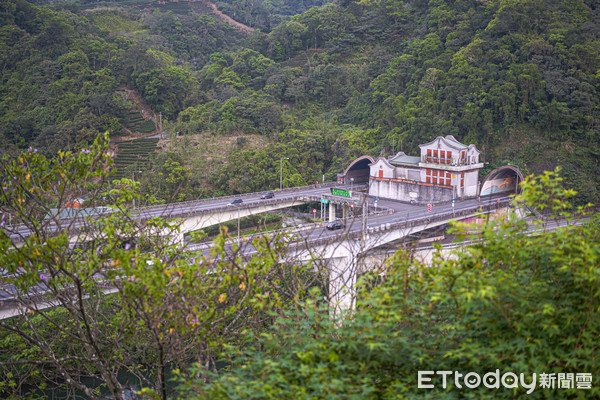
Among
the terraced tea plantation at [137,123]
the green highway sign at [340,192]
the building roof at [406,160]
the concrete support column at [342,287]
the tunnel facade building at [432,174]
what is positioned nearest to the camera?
the concrete support column at [342,287]

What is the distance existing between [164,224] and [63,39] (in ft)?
214

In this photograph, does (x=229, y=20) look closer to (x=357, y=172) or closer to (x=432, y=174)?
(x=357, y=172)

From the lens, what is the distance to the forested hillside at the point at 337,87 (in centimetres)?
4641

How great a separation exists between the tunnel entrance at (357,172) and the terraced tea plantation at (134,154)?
21.1m

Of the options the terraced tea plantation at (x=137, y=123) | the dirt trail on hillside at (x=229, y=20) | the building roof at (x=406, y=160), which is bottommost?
the building roof at (x=406, y=160)

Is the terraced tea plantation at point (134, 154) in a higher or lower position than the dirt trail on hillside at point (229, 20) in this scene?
lower

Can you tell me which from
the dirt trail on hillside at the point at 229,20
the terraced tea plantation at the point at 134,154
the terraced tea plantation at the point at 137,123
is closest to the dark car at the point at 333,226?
the terraced tea plantation at the point at 134,154

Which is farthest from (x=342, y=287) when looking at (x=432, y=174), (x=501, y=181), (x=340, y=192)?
(x=501, y=181)

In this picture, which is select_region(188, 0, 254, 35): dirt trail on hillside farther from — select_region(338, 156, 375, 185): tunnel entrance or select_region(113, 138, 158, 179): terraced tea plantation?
select_region(338, 156, 375, 185): tunnel entrance

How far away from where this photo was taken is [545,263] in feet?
23.8

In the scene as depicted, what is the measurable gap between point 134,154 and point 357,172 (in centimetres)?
2572

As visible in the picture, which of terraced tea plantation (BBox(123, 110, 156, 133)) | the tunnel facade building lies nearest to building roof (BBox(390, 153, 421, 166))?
the tunnel facade building

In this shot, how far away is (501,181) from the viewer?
44.1 m

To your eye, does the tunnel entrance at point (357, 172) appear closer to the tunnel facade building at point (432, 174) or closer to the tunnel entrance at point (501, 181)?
the tunnel facade building at point (432, 174)
